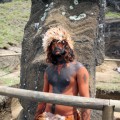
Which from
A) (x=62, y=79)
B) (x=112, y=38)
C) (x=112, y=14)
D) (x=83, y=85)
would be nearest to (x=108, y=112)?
(x=83, y=85)

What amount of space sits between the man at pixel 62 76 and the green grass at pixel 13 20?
608 cm

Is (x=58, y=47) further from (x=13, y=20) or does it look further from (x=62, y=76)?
(x=13, y=20)

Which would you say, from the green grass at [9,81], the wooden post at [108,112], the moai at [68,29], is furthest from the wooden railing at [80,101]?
the green grass at [9,81]

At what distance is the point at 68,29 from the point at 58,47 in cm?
183

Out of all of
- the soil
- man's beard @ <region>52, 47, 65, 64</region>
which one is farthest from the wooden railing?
the soil

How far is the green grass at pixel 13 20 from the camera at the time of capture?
10016 mm

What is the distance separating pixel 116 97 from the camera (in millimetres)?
6832

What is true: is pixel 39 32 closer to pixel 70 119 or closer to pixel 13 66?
pixel 70 119

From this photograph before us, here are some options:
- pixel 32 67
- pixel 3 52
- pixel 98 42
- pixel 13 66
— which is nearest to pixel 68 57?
pixel 32 67

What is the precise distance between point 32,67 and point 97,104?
86.8 inches

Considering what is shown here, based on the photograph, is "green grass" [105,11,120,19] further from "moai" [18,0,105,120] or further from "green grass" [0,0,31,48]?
"moai" [18,0,105,120]

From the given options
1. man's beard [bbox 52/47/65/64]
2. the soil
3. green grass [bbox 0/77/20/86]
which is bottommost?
the soil

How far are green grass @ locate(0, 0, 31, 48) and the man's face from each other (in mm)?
6115

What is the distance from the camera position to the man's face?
3010 millimetres
